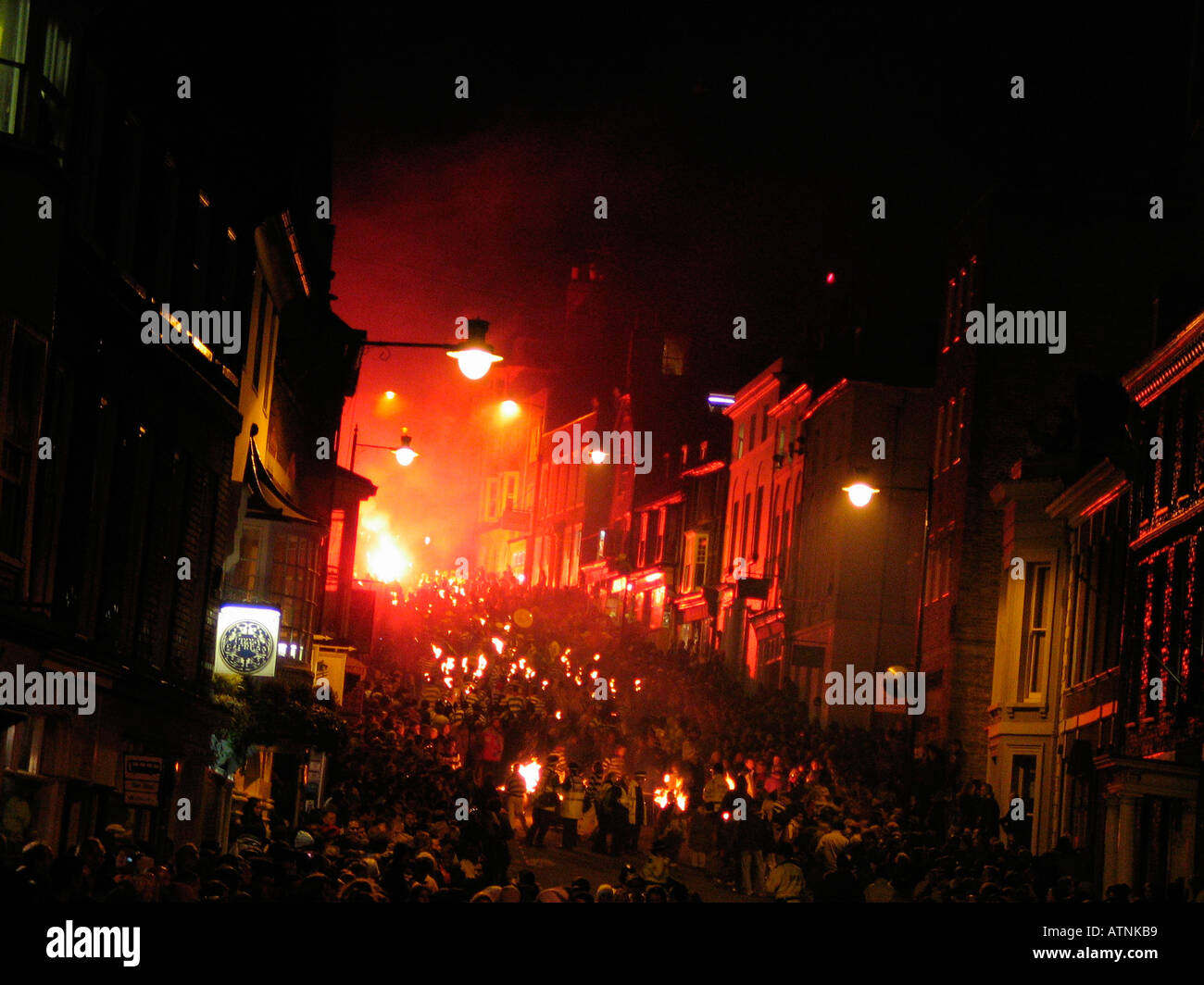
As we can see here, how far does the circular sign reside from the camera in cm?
2447

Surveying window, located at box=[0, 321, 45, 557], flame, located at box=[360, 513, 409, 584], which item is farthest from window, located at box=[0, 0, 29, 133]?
flame, located at box=[360, 513, 409, 584]

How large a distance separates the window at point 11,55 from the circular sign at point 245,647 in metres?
10.4

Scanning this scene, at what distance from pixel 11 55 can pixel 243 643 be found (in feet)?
35.5

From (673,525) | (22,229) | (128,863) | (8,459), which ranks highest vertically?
(673,525)

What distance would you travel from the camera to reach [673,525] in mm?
79438

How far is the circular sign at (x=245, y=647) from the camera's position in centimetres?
2447

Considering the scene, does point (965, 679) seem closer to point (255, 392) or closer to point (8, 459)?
point (255, 392)

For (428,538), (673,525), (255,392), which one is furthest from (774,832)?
(428,538)

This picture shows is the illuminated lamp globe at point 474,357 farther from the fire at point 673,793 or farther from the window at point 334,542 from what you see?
the window at point 334,542

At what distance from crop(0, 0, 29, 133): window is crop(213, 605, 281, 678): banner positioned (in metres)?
10.4

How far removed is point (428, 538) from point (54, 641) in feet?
395

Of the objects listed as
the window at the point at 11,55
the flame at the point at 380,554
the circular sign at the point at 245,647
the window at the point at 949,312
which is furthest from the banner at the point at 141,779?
the flame at the point at 380,554

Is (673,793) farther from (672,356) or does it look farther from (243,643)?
(672,356)
